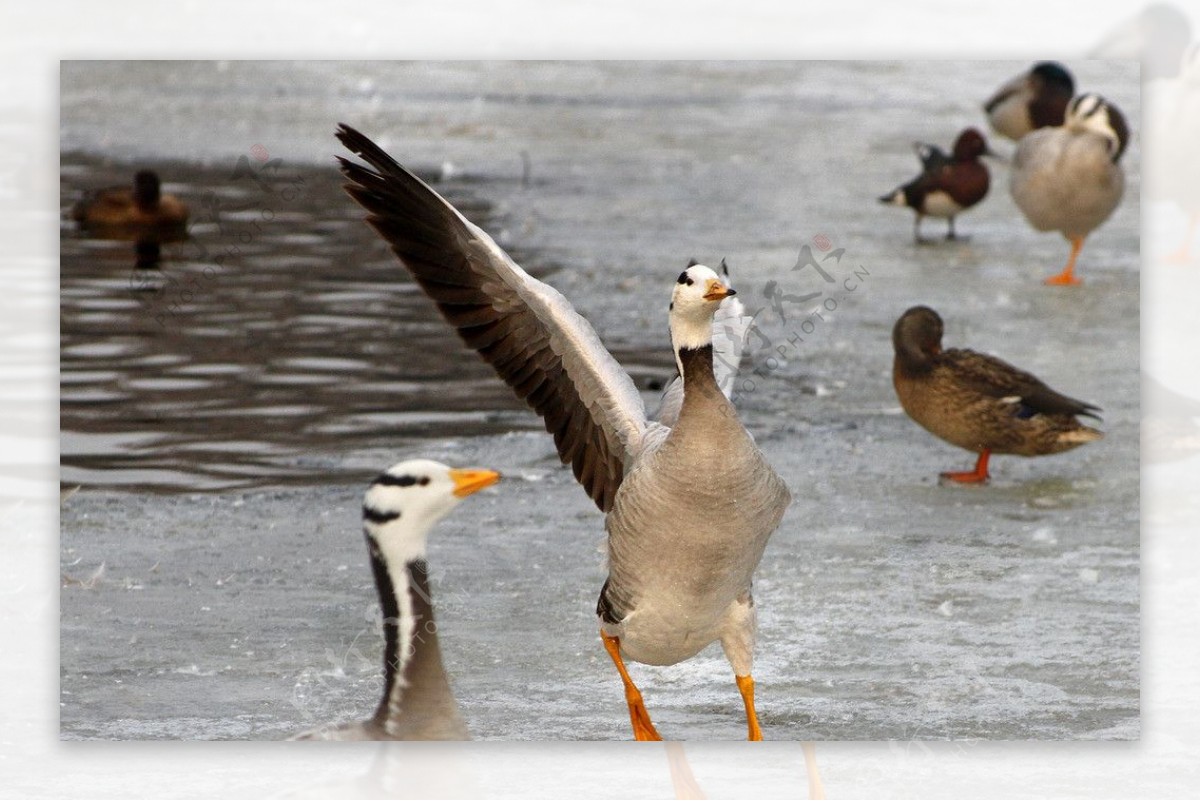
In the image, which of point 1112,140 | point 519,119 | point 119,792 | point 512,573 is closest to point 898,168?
point 1112,140

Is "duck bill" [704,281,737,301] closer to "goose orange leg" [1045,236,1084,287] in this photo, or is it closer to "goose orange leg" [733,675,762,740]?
"goose orange leg" [733,675,762,740]

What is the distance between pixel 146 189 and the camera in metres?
5.96

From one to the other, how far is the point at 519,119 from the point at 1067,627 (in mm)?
1873

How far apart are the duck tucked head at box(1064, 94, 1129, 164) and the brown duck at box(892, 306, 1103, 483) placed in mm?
626

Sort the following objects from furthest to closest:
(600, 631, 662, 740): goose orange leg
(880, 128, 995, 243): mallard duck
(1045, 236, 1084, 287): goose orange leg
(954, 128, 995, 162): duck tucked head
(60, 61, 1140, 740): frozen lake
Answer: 1. (880, 128, 995, 243): mallard duck
2. (954, 128, 995, 162): duck tucked head
3. (1045, 236, 1084, 287): goose orange leg
4. (60, 61, 1140, 740): frozen lake
5. (600, 631, 662, 740): goose orange leg

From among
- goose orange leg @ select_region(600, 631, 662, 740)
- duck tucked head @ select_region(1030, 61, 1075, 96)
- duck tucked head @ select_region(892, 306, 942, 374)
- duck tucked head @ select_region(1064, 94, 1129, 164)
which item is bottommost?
goose orange leg @ select_region(600, 631, 662, 740)

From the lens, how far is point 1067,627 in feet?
18.3

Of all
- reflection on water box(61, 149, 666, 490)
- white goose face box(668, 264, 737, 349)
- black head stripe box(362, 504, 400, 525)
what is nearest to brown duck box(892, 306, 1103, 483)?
reflection on water box(61, 149, 666, 490)

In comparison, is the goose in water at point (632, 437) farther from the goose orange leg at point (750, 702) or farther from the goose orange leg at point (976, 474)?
the goose orange leg at point (976, 474)

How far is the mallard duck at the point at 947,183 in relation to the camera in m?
6.20

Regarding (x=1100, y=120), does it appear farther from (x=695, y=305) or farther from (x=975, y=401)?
(x=695, y=305)

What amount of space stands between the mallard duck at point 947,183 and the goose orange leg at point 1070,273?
296 millimetres

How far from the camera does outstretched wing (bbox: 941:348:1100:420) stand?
6.04 meters

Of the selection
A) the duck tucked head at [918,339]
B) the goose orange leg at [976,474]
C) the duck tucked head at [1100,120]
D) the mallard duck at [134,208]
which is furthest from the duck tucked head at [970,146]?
the mallard duck at [134,208]
